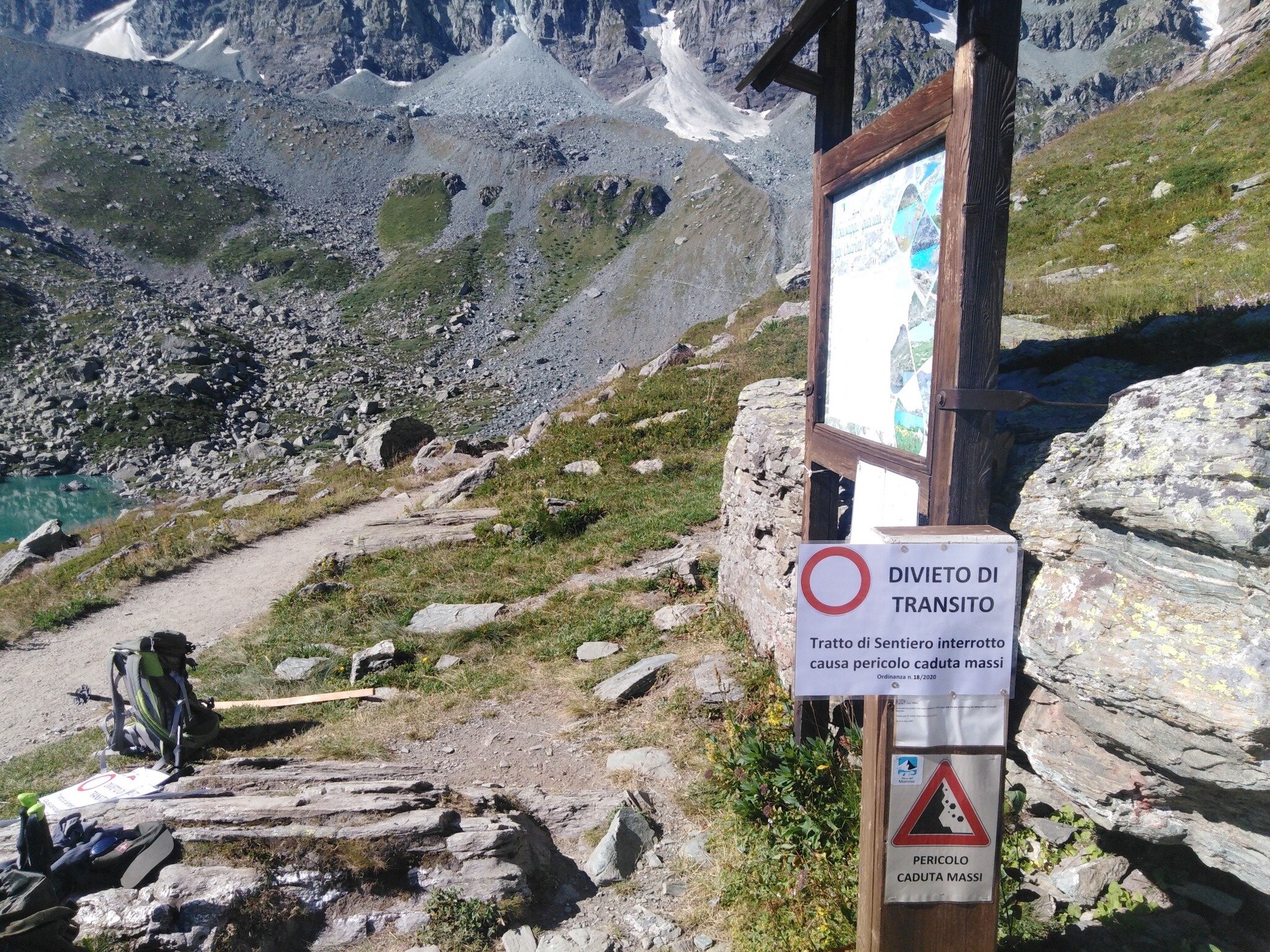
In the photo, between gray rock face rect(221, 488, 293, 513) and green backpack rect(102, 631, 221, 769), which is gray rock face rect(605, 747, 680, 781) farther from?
gray rock face rect(221, 488, 293, 513)

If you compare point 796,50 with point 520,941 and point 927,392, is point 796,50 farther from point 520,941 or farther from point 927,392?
point 520,941

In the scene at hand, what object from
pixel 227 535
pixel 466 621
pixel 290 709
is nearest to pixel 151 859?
pixel 290 709

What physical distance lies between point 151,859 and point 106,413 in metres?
45.3

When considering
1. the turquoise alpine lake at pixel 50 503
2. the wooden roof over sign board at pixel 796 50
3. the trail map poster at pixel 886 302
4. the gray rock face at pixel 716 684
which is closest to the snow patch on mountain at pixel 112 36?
the turquoise alpine lake at pixel 50 503

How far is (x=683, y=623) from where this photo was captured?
26.6 ft

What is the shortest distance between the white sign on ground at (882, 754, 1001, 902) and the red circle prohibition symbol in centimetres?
64

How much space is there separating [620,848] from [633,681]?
2.08 meters

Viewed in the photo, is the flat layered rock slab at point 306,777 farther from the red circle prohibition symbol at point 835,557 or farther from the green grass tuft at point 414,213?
the green grass tuft at point 414,213

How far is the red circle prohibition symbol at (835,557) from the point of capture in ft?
8.57

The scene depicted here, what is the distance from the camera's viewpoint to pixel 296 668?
8648 mm

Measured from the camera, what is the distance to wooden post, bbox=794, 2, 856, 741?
4.75 m

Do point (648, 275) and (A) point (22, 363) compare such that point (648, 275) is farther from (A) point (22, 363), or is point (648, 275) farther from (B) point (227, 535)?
(B) point (227, 535)

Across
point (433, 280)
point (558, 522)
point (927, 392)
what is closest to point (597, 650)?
point (558, 522)

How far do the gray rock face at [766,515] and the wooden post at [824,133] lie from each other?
832 mm
